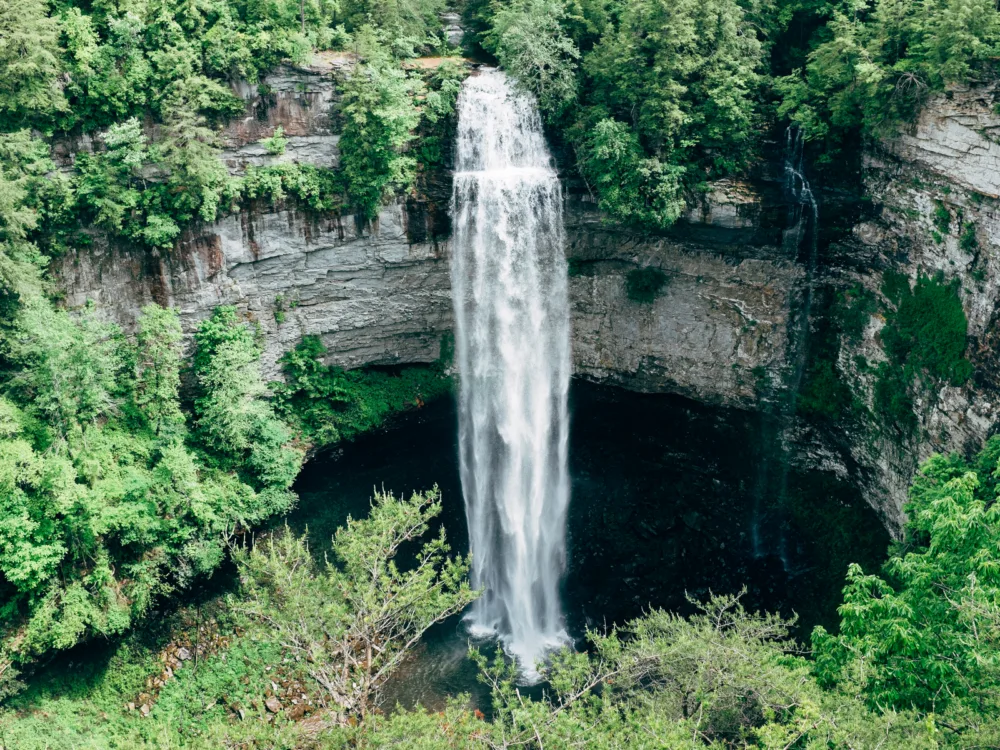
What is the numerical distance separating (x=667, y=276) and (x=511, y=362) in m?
4.90

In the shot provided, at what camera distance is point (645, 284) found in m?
21.4

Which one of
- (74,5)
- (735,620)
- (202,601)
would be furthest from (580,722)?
(74,5)

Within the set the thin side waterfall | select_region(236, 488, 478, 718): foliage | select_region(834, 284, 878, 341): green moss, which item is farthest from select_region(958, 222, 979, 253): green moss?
select_region(236, 488, 478, 718): foliage

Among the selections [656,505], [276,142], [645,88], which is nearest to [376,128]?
[276,142]

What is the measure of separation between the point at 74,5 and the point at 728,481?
20320 millimetres

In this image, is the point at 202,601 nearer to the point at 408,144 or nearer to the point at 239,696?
the point at 239,696

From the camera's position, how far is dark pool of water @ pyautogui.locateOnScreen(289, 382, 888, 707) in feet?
67.9

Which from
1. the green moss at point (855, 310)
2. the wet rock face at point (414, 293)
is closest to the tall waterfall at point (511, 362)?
the wet rock face at point (414, 293)

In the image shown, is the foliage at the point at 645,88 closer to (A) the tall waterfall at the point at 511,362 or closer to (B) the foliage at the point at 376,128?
(A) the tall waterfall at the point at 511,362

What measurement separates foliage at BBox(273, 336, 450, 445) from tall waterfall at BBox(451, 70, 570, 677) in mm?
1825

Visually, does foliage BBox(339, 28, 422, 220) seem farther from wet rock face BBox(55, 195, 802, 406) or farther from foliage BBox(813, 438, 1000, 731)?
foliage BBox(813, 438, 1000, 731)

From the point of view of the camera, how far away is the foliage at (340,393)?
21.5 metres

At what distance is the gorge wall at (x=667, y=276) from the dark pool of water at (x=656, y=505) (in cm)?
94

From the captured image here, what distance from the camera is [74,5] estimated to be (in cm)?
1755
